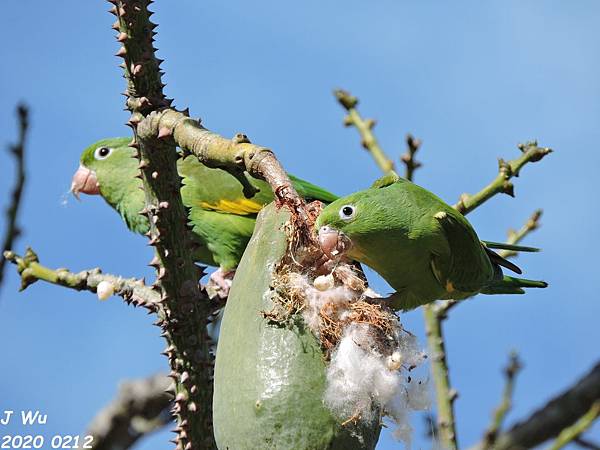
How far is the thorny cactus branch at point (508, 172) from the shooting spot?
4047 mm

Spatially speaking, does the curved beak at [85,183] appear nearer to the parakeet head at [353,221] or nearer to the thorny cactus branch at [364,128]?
the thorny cactus branch at [364,128]

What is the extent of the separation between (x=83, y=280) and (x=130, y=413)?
1.81 metres

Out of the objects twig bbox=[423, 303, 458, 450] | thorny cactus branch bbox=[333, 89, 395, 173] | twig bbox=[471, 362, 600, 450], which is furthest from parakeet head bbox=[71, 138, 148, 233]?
twig bbox=[471, 362, 600, 450]

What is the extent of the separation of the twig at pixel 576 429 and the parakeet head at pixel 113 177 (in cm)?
343

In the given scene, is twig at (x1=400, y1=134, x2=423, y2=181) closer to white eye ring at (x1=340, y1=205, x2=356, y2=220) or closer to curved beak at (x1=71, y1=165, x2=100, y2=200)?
white eye ring at (x1=340, y1=205, x2=356, y2=220)

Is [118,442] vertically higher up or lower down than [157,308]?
higher up

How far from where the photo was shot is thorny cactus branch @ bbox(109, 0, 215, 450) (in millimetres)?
3008

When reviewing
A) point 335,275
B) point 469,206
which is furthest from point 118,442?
point 335,275

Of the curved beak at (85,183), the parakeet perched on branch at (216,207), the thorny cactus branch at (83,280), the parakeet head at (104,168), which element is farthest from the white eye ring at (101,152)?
the thorny cactus branch at (83,280)

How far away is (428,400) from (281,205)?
28.9 inches

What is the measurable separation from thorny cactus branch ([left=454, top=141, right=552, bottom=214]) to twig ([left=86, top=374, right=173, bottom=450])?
7.78 feet

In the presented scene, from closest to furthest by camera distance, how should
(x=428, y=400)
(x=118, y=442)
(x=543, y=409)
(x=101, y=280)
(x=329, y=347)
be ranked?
(x=329, y=347) < (x=428, y=400) < (x=543, y=409) < (x=101, y=280) < (x=118, y=442)

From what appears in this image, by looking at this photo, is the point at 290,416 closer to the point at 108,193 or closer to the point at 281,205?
the point at 281,205

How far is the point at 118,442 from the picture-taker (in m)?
5.45
